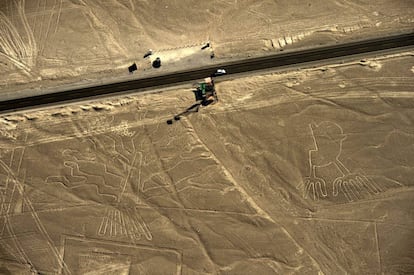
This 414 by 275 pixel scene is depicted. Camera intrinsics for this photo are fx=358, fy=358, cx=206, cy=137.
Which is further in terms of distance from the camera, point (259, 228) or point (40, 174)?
point (40, 174)

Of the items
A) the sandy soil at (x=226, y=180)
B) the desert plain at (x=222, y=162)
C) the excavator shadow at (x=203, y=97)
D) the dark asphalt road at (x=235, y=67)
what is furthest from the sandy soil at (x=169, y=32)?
the sandy soil at (x=226, y=180)

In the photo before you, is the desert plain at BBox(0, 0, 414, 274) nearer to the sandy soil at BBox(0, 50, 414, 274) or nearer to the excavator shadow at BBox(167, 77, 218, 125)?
the sandy soil at BBox(0, 50, 414, 274)

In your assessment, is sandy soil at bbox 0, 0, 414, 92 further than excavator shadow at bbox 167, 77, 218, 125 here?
Yes

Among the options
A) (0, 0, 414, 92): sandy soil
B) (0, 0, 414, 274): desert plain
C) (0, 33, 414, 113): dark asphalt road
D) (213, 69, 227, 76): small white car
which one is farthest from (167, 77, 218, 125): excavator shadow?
(0, 0, 414, 92): sandy soil

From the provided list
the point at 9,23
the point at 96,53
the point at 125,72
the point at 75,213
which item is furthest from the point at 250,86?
the point at 9,23

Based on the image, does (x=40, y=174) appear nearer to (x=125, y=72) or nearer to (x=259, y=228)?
(x=125, y=72)

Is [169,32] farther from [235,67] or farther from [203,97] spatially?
[203,97]
